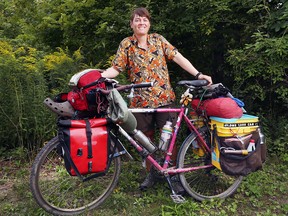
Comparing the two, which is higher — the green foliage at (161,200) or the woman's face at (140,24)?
the woman's face at (140,24)

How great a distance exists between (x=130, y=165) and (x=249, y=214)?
164 cm

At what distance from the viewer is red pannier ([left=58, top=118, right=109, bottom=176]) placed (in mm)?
2672

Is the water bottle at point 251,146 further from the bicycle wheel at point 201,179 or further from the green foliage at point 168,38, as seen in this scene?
the green foliage at point 168,38

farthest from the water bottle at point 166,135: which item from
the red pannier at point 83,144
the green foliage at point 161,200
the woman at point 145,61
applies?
the red pannier at point 83,144

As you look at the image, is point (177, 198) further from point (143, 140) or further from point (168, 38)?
point (168, 38)

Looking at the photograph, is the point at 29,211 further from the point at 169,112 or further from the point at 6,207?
the point at 169,112

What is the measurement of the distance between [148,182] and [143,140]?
685 millimetres

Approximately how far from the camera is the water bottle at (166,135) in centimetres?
330

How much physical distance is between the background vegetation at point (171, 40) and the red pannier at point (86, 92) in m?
1.36

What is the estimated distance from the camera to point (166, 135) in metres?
3.31

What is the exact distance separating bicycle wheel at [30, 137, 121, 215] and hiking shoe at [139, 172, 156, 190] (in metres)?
0.46

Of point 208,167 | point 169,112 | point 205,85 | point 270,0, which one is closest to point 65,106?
point 169,112

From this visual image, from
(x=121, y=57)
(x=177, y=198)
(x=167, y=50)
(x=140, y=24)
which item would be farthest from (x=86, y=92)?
(x=177, y=198)

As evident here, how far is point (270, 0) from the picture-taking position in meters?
4.03
